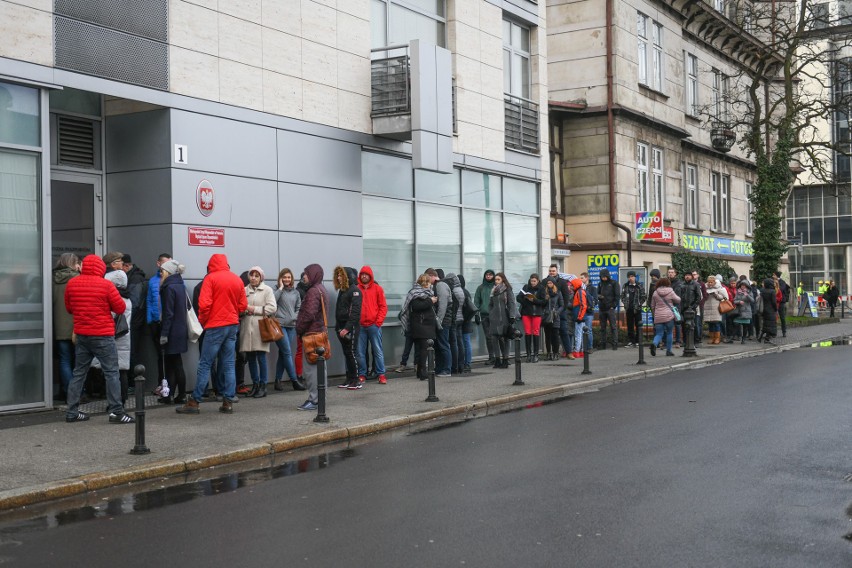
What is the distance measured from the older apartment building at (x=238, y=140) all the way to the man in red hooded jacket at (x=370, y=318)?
1.12m

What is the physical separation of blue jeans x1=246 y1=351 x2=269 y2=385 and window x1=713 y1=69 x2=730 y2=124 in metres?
28.7

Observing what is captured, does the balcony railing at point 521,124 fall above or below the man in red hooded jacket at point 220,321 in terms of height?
above

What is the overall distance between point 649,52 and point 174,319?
24.4 meters

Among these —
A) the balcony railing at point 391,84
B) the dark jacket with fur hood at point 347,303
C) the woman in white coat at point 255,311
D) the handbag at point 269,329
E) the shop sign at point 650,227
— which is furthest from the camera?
the shop sign at point 650,227

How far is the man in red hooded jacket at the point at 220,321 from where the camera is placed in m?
11.9

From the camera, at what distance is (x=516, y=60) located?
2298cm

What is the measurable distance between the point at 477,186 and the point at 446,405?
896cm

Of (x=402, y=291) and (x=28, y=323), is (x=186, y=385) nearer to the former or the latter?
(x=28, y=323)

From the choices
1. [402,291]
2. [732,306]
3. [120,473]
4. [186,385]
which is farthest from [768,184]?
[120,473]

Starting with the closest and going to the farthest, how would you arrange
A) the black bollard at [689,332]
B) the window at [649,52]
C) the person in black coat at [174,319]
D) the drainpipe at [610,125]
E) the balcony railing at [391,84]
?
1. the person in black coat at [174,319]
2. the balcony railing at [391,84]
3. the black bollard at [689,332]
4. the drainpipe at [610,125]
5. the window at [649,52]

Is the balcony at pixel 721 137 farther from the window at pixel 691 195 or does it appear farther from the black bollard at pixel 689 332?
the black bollard at pixel 689 332

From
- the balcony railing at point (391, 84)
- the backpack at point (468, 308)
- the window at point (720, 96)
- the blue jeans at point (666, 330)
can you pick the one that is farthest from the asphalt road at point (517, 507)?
the window at point (720, 96)

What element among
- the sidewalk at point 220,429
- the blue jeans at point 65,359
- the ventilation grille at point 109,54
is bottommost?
the sidewalk at point 220,429

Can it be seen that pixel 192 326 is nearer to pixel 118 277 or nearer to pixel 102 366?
pixel 118 277
